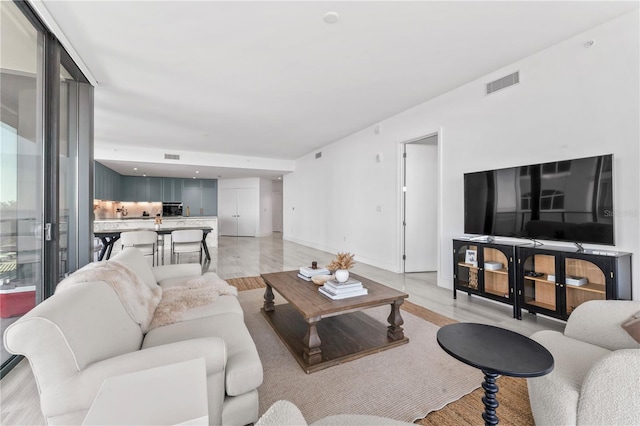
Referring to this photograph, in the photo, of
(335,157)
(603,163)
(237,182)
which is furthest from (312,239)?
(603,163)

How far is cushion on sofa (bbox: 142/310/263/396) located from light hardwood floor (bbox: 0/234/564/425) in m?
0.79

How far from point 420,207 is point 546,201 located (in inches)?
91.2

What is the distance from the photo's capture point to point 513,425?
4.91 feet

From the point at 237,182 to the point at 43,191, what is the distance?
919 centimetres

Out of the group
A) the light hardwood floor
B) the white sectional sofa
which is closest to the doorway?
the light hardwood floor

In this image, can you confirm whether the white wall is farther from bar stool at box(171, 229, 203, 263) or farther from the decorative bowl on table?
bar stool at box(171, 229, 203, 263)

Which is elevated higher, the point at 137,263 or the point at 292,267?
the point at 137,263

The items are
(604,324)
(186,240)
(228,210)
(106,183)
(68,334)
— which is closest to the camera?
(68,334)


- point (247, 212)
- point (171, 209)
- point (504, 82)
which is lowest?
point (247, 212)

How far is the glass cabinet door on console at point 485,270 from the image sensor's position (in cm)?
302

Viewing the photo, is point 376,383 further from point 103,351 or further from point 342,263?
point 103,351

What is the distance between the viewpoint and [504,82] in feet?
10.9

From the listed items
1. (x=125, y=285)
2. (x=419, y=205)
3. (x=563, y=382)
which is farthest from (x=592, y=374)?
(x=419, y=205)

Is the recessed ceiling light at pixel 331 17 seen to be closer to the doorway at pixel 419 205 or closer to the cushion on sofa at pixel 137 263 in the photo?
the cushion on sofa at pixel 137 263
